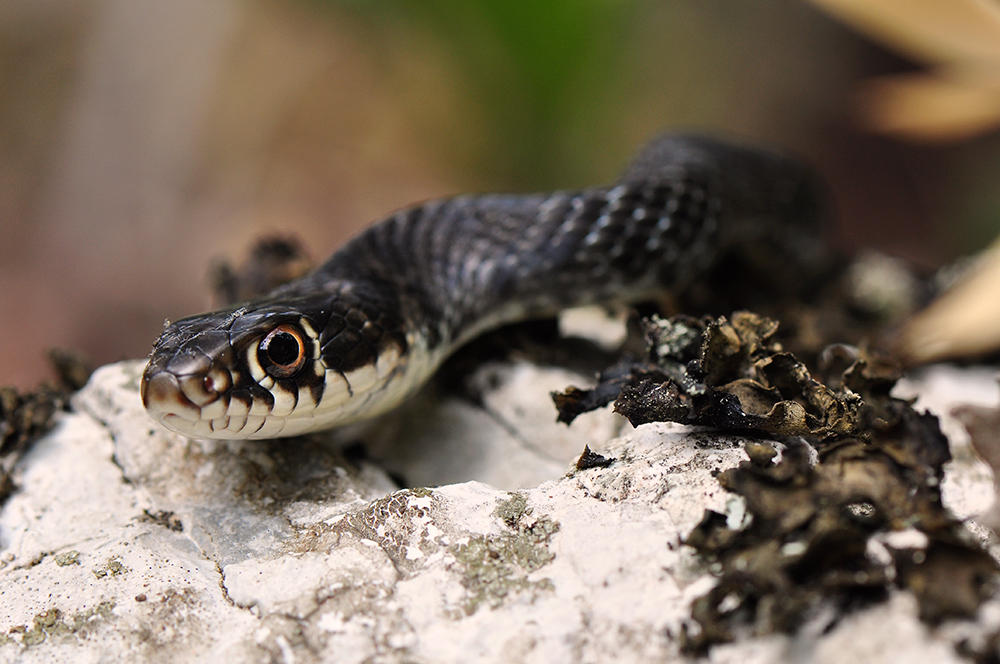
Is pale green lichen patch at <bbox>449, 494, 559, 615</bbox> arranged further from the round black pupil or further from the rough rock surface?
the round black pupil

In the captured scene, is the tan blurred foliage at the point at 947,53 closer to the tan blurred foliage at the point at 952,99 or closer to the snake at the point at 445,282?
the tan blurred foliage at the point at 952,99

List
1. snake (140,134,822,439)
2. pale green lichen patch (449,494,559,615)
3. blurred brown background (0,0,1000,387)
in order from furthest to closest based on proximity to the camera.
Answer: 1. blurred brown background (0,0,1000,387)
2. snake (140,134,822,439)
3. pale green lichen patch (449,494,559,615)

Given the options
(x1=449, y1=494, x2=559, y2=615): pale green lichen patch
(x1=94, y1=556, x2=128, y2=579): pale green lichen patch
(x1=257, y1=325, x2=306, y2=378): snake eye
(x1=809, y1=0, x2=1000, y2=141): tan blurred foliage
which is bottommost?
(x1=94, y1=556, x2=128, y2=579): pale green lichen patch

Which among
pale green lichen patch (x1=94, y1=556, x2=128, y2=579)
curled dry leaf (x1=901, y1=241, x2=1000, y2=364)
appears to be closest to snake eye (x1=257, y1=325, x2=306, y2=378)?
pale green lichen patch (x1=94, y1=556, x2=128, y2=579)

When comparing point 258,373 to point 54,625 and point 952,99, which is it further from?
point 952,99

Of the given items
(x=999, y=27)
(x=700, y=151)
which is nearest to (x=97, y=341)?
(x=700, y=151)

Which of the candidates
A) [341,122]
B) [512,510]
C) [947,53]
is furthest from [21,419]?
[341,122]

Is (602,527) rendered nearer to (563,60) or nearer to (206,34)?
(563,60)
